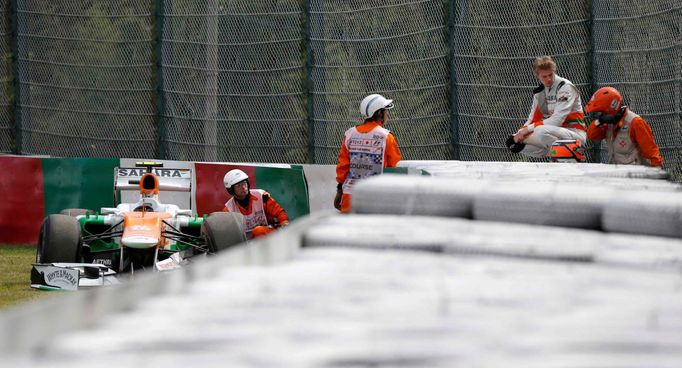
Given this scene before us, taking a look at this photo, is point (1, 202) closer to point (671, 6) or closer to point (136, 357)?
point (671, 6)

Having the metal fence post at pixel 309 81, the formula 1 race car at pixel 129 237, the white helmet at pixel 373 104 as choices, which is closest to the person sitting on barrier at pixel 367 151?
the white helmet at pixel 373 104

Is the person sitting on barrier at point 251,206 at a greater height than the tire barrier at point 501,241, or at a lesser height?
lesser

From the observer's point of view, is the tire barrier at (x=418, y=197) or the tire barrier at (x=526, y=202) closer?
the tire barrier at (x=526, y=202)

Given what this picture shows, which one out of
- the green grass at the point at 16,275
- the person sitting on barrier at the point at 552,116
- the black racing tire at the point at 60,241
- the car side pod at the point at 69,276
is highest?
the person sitting on barrier at the point at 552,116

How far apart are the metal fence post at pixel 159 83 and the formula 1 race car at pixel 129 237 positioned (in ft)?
11.7

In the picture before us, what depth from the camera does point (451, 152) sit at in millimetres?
12898

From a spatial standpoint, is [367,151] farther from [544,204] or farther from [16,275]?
[544,204]

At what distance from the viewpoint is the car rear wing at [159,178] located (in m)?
11.6

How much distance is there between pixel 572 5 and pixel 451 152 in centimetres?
192

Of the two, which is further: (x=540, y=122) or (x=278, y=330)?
(x=540, y=122)

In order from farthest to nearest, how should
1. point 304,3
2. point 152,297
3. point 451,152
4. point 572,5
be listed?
point 304,3
point 451,152
point 572,5
point 152,297

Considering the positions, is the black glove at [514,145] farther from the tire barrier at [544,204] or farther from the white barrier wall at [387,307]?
the white barrier wall at [387,307]

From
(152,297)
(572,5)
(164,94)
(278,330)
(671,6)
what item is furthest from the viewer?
(164,94)

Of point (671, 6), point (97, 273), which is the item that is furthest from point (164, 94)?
point (671, 6)
